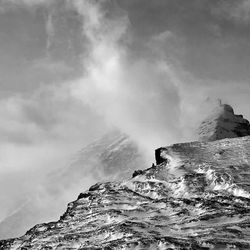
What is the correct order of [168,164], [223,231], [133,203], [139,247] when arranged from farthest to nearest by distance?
[168,164], [133,203], [223,231], [139,247]

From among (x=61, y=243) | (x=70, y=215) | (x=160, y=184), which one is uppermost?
(x=160, y=184)

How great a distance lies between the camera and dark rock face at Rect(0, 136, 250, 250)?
104m

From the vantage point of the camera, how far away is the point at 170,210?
134 m

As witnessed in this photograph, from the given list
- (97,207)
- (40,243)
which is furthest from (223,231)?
(97,207)

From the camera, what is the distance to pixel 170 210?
134m

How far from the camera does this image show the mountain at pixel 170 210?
343 ft

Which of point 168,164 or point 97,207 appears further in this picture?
point 168,164

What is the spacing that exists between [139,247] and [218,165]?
79.5 meters

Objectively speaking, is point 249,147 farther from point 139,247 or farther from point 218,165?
point 139,247

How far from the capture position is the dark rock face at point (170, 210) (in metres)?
104

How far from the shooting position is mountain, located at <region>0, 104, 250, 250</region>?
104 meters

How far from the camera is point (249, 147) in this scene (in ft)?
627

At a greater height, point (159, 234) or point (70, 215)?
point (70, 215)

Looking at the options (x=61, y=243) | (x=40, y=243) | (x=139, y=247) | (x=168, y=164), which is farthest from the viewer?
(x=168, y=164)
